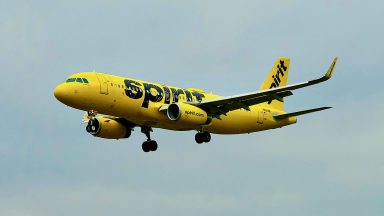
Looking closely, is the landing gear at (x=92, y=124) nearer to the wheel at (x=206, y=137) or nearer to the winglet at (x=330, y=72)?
the wheel at (x=206, y=137)

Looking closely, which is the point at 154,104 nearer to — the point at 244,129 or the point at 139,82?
the point at 139,82

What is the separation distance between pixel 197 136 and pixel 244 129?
5.42m

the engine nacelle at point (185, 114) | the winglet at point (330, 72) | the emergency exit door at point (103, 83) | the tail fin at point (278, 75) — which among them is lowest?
the winglet at point (330, 72)

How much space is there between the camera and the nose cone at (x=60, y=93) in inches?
2857

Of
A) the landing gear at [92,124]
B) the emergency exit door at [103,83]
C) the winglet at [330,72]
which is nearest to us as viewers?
the winglet at [330,72]

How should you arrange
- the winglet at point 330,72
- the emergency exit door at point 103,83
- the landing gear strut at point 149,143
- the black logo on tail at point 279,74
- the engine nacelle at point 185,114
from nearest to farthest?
the winglet at point 330,72 → the emergency exit door at point 103,83 → the engine nacelle at point 185,114 → the landing gear strut at point 149,143 → the black logo on tail at point 279,74

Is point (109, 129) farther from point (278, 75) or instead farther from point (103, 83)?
point (278, 75)

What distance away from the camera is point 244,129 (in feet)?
271

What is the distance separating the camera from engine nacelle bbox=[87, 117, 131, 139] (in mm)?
79625

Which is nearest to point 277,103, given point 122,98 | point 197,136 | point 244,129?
point 244,129

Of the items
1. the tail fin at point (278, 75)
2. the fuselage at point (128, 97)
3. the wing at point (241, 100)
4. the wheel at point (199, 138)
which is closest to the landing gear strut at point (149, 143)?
the fuselage at point (128, 97)

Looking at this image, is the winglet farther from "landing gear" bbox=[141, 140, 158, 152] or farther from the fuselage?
"landing gear" bbox=[141, 140, 158, 152]

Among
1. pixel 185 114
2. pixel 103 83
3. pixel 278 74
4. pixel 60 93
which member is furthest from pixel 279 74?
pixel 60 93

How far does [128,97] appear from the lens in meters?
73.8
